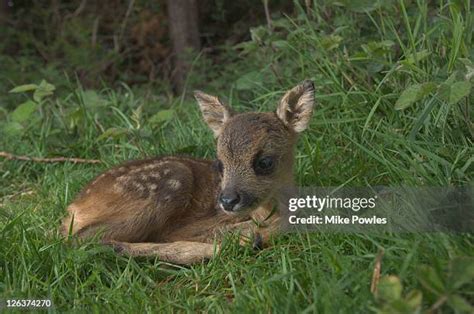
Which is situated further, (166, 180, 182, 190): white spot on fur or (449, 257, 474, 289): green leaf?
(166, 180, 182, 190): white spot on fur

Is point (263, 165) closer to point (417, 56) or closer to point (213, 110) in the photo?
point (213, 110)

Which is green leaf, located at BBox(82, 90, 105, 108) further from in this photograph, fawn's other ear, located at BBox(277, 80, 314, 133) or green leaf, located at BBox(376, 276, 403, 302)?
Result: green leaf, located at BBox(376, 276, 403, 302)

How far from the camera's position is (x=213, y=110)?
4828 millimetres

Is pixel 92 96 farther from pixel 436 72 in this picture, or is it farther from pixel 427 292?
pixel 427 292

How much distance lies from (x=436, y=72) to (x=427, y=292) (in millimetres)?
2040

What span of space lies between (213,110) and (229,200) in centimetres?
90

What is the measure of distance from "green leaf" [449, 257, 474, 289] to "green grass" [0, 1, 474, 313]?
5 centimetres

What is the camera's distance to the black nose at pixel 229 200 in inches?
161

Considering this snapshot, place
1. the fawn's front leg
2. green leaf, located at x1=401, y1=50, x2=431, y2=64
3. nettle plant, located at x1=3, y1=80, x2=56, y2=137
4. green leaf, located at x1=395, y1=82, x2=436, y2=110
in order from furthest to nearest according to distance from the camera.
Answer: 1. nettle plant, located at x1=3, y1=80, x2=56, y2=137
2. green leaf, located at x1=401, y1=50, x2=431, y2=64
3. the fawn's front leg
4. green leaf, located at x1=395, y1=82, x2=436, y2=110

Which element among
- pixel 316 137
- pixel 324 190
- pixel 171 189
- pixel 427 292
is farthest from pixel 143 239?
pixel 427 292

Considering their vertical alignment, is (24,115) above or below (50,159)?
above

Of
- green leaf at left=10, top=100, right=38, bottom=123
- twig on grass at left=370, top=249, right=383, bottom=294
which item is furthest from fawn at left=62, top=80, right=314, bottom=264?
green leaf at left=10, top=100, right=38, bottom=123

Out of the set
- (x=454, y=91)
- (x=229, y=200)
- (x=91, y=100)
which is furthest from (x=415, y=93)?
(x=91, y=100)

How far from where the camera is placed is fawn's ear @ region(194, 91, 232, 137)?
4.77m
